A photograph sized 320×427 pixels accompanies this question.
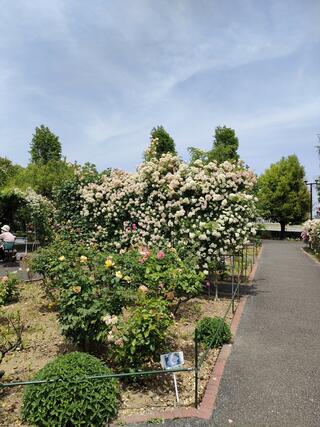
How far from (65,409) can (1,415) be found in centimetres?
85

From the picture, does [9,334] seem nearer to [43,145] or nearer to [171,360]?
[171,360]

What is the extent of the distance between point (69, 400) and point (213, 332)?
9.44ft

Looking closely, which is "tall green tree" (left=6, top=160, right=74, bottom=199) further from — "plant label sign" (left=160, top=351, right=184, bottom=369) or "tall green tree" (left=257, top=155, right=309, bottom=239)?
"plant label sign" (left=160, top=351, right=184, bottom=369)

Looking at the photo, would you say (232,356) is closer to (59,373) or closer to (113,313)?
(113,313)

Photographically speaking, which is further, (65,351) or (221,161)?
(221,161)

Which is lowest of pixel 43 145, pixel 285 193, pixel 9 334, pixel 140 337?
pixel 9 334

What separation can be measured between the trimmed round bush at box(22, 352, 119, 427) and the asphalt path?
67 centimetres

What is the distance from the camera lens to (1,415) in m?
3.84

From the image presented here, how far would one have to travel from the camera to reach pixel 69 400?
3.51 meters

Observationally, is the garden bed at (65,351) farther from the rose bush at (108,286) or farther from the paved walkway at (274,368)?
the rose bush at (108,286)

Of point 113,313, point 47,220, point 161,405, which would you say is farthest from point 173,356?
point 47,220

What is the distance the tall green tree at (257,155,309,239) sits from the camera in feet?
131

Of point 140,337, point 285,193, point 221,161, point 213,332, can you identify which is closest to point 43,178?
point 221,161

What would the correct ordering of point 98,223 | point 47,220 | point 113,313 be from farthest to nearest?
point 47,220 < point 98,223 < point 113,313
